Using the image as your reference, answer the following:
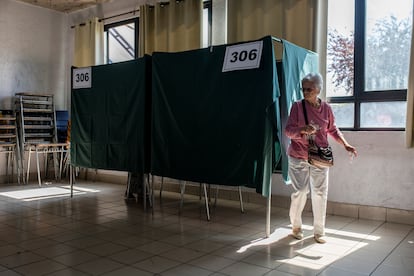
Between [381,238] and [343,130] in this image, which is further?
[343,130]

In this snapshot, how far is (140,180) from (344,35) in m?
2.94

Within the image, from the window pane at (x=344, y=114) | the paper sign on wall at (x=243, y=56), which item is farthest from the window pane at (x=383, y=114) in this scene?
the paper sign on wall at (x=243, y=56)

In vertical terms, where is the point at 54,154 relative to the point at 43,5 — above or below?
below

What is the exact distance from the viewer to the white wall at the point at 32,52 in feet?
20.8

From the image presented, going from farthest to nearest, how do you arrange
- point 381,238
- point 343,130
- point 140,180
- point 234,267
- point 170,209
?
1. point 140,180
2. point 170,209
3. point 343,130
4. point 381,238
5. point 234,267

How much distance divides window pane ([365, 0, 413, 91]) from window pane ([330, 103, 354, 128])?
0.88 feet

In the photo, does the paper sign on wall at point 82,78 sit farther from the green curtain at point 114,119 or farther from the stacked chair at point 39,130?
the stacked chair at point 39,130

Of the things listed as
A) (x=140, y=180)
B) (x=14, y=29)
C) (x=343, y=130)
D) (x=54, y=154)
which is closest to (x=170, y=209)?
(x=140, y=180)

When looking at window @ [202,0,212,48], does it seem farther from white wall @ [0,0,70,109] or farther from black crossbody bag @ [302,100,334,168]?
white wall @ [0,0,70,109]

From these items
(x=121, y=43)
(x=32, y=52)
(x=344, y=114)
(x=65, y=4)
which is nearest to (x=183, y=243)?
(x=344, y=114)

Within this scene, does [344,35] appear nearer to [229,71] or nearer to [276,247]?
[229,71]

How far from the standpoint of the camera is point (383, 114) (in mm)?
3902

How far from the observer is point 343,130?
162 inches

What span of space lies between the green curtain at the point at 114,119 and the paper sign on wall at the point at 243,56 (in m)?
1.10
